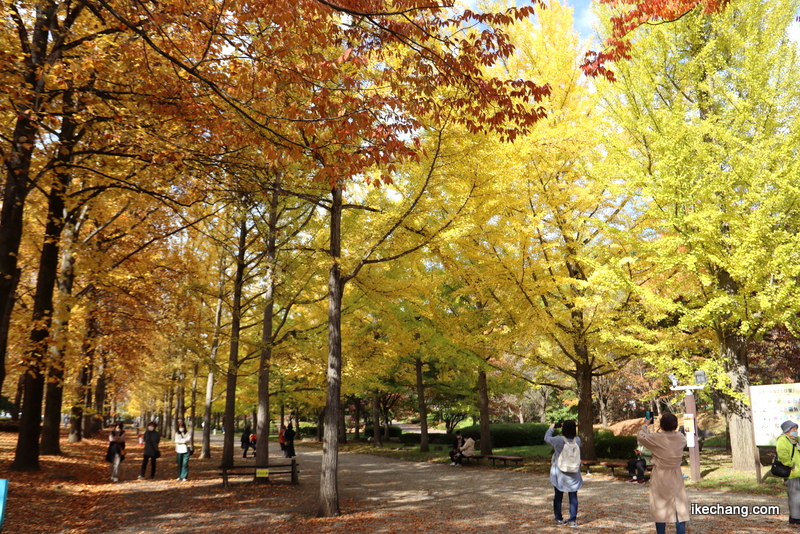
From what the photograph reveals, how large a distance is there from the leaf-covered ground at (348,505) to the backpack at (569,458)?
29.5 inches

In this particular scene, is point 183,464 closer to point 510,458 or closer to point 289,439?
point 289,439

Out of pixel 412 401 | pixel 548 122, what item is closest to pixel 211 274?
pixel 548 122

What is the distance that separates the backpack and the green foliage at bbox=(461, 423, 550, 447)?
17.9m

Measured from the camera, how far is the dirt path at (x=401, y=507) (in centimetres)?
715

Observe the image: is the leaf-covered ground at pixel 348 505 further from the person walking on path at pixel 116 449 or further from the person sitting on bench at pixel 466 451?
the person sitting on bench at pixel 466 451

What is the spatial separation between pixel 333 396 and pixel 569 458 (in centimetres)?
377

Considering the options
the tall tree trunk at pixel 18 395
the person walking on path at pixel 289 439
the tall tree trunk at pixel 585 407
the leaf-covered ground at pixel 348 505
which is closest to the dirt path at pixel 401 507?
the leaf-covered ground at pixel 348 505

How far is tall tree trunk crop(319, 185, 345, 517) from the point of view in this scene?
8.21 metres

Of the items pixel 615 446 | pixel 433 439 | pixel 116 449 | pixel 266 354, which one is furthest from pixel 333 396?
pixel 433 439

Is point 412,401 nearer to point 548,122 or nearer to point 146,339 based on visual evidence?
point 146,339

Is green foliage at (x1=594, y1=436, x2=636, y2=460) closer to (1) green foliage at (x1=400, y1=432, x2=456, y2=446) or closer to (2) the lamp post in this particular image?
(2) the lamp post

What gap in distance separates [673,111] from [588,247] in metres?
3.71

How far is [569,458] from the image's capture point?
7.07 m

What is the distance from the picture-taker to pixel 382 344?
1531 centimetres
